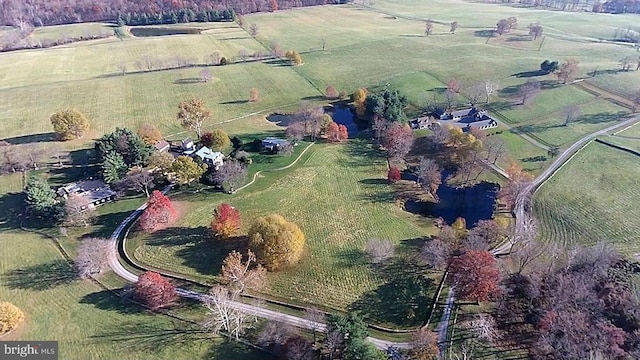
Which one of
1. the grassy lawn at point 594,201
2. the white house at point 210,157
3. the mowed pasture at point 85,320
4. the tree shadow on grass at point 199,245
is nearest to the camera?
the mowed pasture at point 85,320

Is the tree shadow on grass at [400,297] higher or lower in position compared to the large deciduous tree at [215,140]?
lower

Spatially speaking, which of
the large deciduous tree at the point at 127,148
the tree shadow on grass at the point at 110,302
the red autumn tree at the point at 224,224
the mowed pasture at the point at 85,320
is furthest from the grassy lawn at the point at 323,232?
the large deciduous tree at the point at 127,148

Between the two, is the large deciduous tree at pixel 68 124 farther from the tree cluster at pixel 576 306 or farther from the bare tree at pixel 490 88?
the bare tree at pixel 490 88

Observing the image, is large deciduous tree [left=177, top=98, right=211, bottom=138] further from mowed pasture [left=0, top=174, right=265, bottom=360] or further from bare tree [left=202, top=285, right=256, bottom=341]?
bare tree [left=202, top=285, right=256, bottom=341]

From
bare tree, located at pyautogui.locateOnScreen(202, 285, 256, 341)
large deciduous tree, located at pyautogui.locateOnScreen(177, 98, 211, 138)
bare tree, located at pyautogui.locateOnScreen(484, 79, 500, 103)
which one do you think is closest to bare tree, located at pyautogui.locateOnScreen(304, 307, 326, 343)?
bare tree, located at pyautogui.locateOnScreen(202, 285, 256, 341)

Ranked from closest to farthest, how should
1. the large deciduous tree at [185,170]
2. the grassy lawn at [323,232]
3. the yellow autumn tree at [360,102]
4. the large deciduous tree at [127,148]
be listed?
the grassy lawn at [323,232], the large deciduous tree at [185,170], the large deciduous tree at [127,148], the yellow autumn tree at [360,102]

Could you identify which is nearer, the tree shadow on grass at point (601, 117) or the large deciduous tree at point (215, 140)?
the large deciduous tree at point (215, 140)

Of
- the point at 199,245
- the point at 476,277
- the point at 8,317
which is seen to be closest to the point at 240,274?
the point at 199,245
